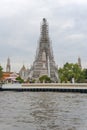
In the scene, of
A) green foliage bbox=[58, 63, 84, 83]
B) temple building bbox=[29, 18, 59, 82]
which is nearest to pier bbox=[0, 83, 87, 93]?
green foliage bbox=[58, 63, 84, 83]

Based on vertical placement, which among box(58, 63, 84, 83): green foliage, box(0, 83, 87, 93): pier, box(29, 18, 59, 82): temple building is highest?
box(29, 18, 59, 82): temple building

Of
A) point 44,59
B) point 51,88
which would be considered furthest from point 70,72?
point 44,59

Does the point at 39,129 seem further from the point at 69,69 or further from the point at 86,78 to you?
the point at 86,78

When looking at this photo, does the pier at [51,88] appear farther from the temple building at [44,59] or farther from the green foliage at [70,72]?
the temple building at [44,59]

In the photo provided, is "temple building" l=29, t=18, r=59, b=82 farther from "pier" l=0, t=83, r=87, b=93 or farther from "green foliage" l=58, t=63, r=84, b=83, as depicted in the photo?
"pier" l=0, t=83, r=87, b=93

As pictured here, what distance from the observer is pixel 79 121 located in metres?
29.0

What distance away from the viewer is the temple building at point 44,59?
7446 inches

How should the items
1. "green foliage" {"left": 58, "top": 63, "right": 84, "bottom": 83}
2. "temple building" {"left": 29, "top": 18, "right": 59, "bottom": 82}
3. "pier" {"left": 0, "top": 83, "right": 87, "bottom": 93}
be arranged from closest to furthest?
"pier" {"left": 0, "top": 83, "right": 87, "bottom": 93}, "green foliage" {"left": 58, "top": 63, "right": 84, "bottom": 83}, "temple building" {"left": 29, "top": 18, "right": 59, "bottom": 82}

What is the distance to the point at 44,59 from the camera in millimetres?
192125

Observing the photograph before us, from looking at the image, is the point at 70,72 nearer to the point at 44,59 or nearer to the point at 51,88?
the point at 51,88

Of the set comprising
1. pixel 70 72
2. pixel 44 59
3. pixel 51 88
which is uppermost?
pixel 44 59

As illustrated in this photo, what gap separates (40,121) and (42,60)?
163782mm

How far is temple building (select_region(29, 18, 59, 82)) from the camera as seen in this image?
620ft

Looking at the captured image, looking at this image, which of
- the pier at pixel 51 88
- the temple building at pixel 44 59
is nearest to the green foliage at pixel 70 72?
the pier at pixel 51 88
